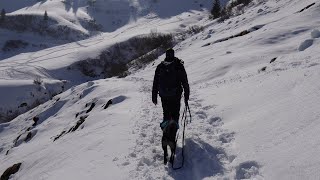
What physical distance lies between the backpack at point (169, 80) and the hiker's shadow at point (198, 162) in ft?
5.10

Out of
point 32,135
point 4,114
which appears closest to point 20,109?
point 4,114

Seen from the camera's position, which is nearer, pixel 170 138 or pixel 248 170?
pixel 248 170

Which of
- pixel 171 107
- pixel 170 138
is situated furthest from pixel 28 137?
pixel 170 138

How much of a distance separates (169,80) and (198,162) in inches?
82.4

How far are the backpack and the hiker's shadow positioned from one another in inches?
61.2

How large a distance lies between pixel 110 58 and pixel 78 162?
309 ft

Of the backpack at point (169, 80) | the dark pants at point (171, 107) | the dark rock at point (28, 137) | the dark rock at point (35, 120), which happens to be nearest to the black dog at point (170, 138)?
the dark pants at point (171, 107)

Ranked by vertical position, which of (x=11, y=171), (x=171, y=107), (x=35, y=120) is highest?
(x=171, y=107)

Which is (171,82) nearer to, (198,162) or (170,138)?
(170,138)

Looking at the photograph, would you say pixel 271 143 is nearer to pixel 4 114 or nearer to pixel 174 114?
pixel 174 114

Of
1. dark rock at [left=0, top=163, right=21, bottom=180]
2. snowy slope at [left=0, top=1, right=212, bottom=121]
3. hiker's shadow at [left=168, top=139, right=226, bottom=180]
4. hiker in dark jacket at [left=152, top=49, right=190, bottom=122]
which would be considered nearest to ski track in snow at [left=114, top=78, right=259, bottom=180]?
hiker's shadow at [left=168, top=139, right=226, bottom=180]

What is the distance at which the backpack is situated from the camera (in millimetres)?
9633

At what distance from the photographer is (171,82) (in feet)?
31.7

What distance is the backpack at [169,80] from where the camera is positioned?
963cm
